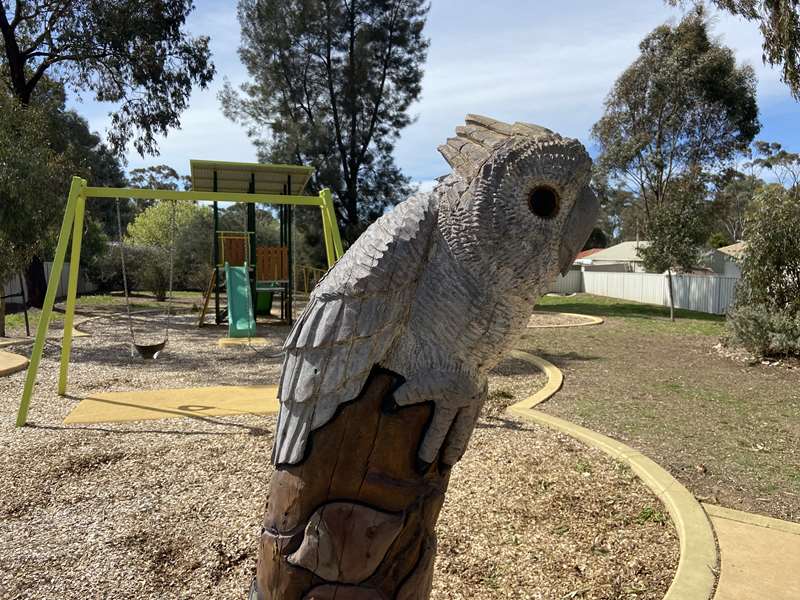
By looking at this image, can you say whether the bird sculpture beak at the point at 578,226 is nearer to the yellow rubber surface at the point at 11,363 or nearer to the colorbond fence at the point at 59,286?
the yellow rubber surface at the point at 11,363

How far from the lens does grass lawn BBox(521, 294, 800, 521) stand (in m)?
3.94

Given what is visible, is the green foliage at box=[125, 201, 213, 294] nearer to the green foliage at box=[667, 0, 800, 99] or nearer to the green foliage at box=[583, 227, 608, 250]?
the green foliage at box=[667, 0, 800, 99]

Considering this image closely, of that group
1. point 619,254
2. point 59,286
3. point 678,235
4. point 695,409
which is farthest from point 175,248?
point 619,254

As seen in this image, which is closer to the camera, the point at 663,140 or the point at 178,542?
the point at 178,542

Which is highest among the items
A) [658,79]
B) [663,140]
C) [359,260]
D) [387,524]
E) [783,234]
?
[658,79]

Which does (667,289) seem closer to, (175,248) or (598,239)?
(175,248)

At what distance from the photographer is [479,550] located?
2.99m

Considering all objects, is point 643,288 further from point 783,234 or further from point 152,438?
point 152,438

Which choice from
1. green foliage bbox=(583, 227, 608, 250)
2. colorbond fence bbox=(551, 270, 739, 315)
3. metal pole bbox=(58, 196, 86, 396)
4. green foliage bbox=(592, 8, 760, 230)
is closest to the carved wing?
metal pole bbox=(58, 196, 86, 396)

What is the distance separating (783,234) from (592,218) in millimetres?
9842

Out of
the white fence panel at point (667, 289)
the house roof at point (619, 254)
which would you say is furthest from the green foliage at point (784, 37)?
the house roof at point (619, 254)

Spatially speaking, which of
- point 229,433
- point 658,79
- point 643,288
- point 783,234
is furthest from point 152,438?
point 658,79

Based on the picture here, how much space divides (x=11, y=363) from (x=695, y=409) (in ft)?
29.4

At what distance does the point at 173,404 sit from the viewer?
5.73 meters
